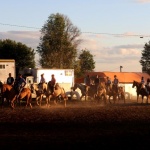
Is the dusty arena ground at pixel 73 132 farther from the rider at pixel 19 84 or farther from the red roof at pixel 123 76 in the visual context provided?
the red roof at pixel 123 76

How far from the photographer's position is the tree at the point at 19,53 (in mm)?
85938

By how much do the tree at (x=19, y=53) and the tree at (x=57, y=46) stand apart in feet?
5.99

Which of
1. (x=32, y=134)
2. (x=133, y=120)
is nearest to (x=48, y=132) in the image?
(x=32, y=134)

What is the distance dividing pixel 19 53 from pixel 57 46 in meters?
7.10

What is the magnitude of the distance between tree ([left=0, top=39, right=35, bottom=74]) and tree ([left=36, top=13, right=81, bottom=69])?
1826mm

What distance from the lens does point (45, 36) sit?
285ft

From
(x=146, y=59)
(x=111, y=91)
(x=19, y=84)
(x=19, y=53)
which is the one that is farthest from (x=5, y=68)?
(x=146, y=59)

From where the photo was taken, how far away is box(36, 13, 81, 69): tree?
3396 inches

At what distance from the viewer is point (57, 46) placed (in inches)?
3408

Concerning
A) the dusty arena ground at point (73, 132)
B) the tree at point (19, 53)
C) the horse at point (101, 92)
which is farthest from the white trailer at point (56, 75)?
the tree at point (19, 53)

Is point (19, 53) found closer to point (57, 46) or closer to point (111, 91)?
point (57, 46)

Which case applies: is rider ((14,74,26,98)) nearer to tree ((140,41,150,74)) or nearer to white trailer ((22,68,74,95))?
white trailer ((22,68,74,95))

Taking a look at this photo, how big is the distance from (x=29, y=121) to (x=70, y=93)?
26621mm

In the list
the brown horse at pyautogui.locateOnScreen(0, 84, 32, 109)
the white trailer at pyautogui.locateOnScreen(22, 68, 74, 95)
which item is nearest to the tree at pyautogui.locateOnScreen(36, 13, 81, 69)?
the white trailer at pyautogui.locateOnScreen(22, 68, 74, 95)
